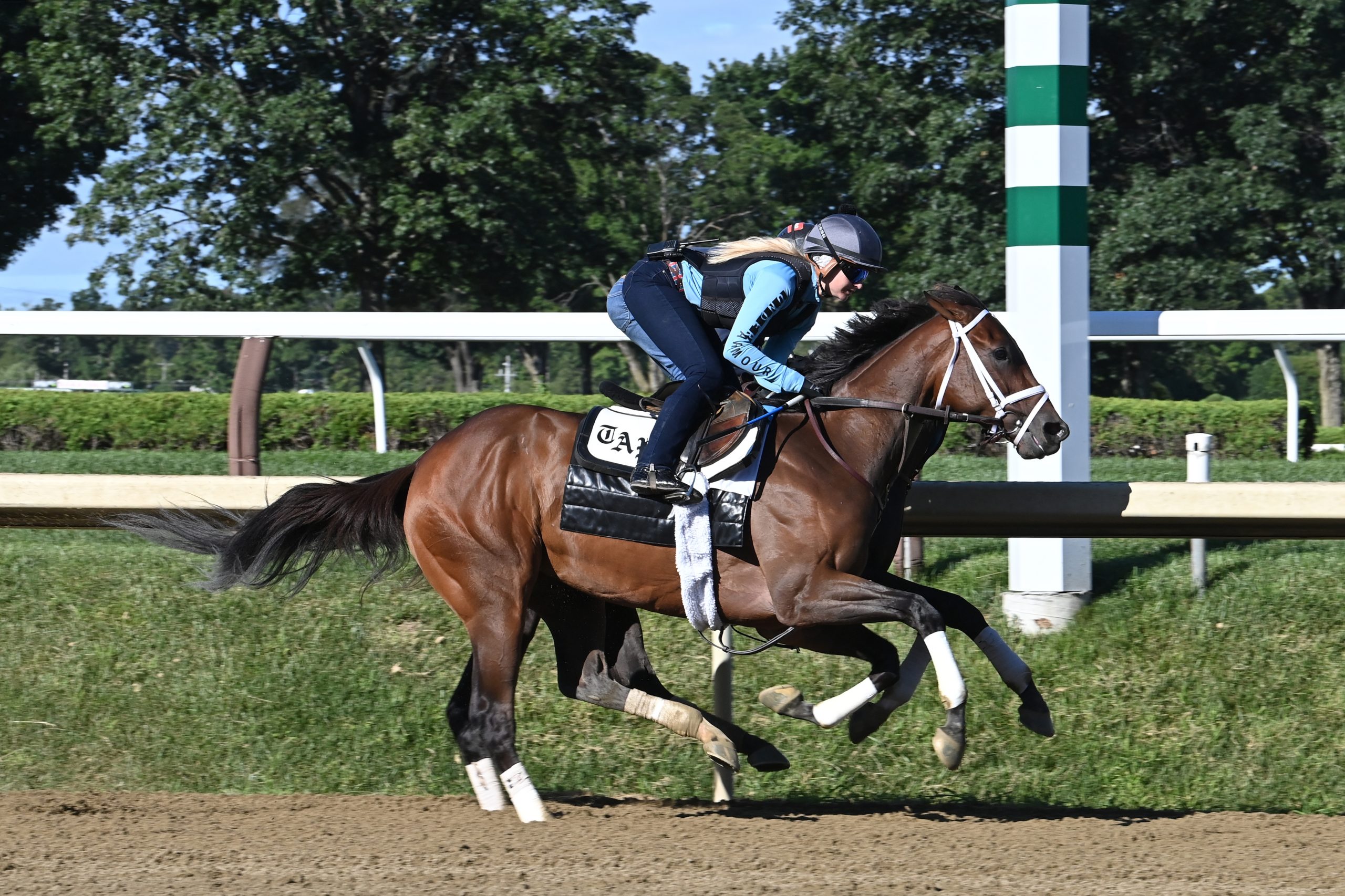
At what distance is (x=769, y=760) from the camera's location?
4.95 metres

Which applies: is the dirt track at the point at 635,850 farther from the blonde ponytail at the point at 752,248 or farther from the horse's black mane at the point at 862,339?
the blonde ponytail at the point at 752,248

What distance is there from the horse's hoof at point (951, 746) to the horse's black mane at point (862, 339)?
1.28 meters

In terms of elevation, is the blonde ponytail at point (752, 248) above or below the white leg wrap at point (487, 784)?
above

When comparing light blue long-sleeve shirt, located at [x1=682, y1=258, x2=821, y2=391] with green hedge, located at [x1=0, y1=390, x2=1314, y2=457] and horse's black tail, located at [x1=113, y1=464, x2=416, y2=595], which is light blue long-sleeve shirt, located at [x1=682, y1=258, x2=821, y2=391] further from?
green hedge, located at [x1=0, y1=390, x2=1314, y2=457]

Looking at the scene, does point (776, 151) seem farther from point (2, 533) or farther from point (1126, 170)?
point (2, 533)

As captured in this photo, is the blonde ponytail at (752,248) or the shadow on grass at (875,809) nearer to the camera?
the blonde ponytail at (752,248)

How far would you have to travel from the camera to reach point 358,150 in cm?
2077

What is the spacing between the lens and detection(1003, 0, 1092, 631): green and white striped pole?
19.0 feet

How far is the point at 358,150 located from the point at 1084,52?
1643 cm

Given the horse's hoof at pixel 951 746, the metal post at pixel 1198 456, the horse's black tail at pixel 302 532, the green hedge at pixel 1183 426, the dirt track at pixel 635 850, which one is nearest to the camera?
the dirt track at pixel 635 850

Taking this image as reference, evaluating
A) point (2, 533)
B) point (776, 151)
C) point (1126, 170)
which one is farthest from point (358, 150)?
point (2, 533)

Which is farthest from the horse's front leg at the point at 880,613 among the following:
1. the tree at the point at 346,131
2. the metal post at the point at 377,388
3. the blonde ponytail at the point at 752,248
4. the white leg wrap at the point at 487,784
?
the tree at the point at 346,131

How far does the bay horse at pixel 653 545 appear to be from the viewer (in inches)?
179

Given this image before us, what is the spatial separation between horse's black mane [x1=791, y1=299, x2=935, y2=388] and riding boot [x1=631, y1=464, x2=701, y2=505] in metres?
0.67
